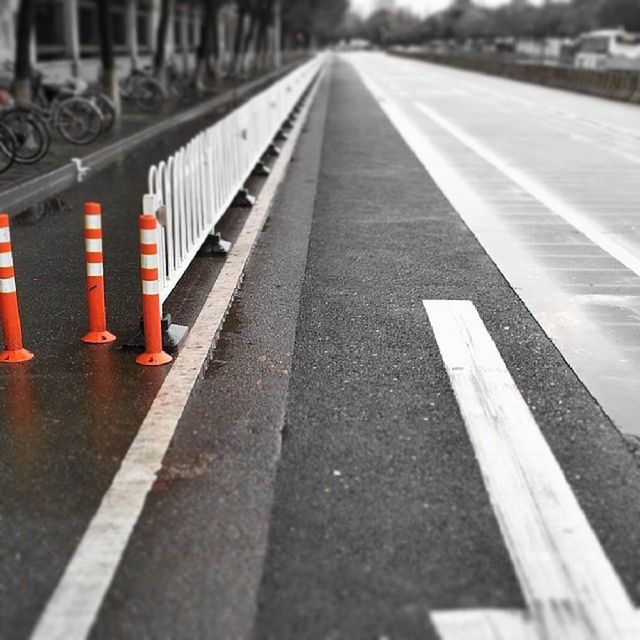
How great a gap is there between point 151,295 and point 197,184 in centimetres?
271

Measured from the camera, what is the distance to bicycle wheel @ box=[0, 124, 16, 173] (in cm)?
1185

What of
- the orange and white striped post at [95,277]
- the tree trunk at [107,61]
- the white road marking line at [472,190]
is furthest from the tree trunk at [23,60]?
the orange and white striped post at [95,277]

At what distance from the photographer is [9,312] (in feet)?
18.1

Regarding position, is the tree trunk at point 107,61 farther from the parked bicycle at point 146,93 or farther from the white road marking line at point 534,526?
the white road marking line at point 534,526

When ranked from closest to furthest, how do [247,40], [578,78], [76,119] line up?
[76,119] < [578,78] < [247,40]

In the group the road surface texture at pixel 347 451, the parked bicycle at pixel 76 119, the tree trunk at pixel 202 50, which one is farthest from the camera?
the tree trunk at pixel 202 50

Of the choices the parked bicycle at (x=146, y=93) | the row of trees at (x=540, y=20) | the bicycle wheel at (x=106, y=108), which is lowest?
the row of trees at (x=540, y=20)

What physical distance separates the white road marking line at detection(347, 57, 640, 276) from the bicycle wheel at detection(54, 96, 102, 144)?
5583 mm

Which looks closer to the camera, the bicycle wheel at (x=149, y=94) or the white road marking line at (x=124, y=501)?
the white road marking line at (x=124, y=501)

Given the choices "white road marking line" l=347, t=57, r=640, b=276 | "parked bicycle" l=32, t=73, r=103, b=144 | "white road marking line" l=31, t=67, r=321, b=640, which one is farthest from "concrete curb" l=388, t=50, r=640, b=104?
"white road marking line" l=31, t=67, r=321, b=640

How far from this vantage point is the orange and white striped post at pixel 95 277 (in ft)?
18.1

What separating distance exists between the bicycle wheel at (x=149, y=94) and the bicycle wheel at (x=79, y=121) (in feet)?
28.0

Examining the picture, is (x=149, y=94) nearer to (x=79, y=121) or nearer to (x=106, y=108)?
(x=106, y=108)

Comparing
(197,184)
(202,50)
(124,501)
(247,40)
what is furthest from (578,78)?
(124,501)
